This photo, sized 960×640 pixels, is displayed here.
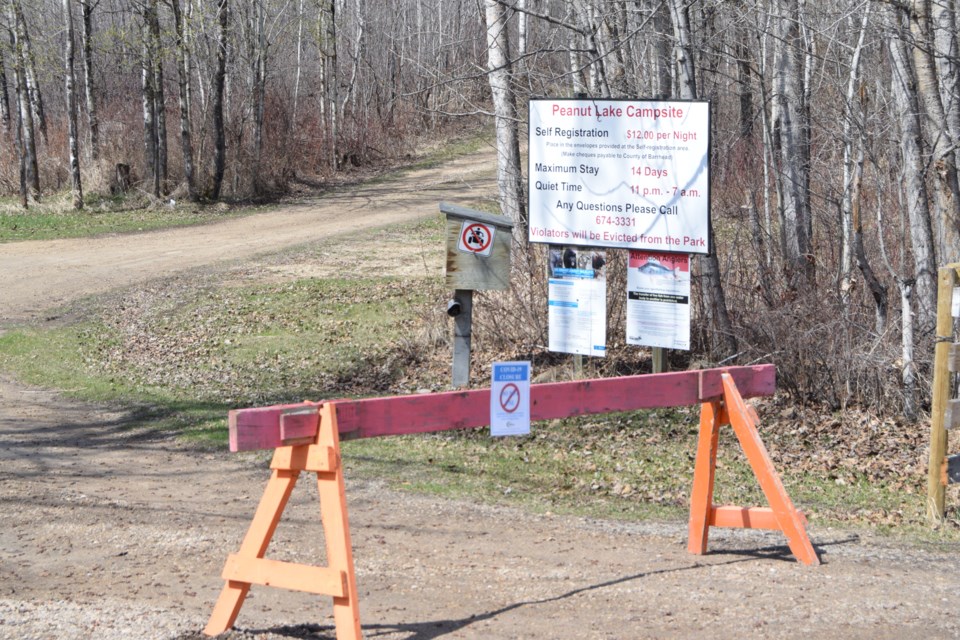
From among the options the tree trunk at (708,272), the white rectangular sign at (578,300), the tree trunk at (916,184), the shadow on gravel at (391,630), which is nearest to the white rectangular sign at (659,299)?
the white rectangular sign at (578,300)

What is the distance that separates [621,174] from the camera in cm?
955

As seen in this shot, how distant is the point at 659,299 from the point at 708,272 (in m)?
1.71

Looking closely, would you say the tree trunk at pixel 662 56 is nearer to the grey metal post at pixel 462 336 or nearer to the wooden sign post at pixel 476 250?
the wooden sign post at pixel 476 250

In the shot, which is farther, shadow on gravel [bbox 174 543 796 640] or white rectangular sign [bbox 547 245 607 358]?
white rectangular sign [bbox 547 245 607 358]

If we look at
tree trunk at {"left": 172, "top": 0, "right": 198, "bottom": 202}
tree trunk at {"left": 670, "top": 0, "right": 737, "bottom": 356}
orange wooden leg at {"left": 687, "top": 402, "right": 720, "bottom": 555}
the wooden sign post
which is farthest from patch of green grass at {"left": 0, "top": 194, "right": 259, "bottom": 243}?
orange wooden leg at {"left": 687, "top": 402, "right": 720, "bottom": 555}

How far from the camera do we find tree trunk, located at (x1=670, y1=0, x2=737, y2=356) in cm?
995

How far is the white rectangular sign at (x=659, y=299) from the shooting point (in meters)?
9.35

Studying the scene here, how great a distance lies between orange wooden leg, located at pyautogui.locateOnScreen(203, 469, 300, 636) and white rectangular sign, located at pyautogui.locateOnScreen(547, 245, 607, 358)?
17.0 feet

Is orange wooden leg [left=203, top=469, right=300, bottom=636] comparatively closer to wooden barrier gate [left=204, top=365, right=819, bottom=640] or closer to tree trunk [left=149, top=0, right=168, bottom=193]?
wooden barrier gate [left=204, top=365, right=819, bottom=640]

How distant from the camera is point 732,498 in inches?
321

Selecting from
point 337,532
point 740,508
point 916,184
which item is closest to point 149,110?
point 916,184

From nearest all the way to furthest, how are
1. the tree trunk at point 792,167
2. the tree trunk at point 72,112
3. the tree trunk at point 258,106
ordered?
the tree trunk at point 792,167 < the tree trunk at point 72,112 < the tree trunk at point 258,106

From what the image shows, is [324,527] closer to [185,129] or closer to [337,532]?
[337,532]

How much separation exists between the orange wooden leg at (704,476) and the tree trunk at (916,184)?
456cm
